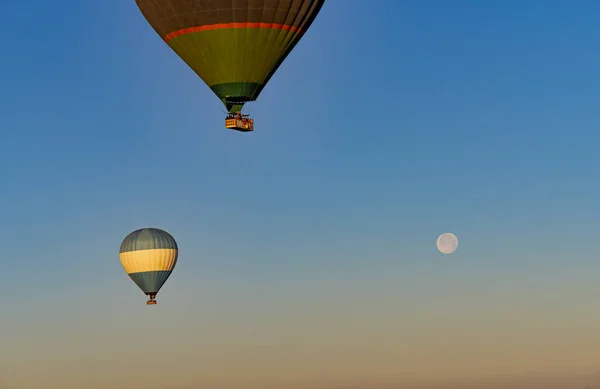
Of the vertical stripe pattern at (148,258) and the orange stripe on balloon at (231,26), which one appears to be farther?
the vertical stripe pattern at (148,258)

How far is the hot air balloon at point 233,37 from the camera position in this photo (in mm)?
75812

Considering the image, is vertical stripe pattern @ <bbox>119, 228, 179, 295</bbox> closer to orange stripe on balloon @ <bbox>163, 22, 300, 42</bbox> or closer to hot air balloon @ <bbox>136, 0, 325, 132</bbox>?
hot air balloon @ <bbox>136, 0, 325, 132</bbox>

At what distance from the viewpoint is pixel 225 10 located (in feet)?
248

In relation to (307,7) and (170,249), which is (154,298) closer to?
(170,249)

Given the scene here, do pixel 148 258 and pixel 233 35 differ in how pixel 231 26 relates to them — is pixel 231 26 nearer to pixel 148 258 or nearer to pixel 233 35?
pixel 233 35

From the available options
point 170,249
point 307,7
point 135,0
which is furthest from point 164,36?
point 170,249

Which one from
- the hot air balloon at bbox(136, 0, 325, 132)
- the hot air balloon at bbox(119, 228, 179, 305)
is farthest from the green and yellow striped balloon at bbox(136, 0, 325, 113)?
the hot air balloon at bbox(119, 228, 179, 305)

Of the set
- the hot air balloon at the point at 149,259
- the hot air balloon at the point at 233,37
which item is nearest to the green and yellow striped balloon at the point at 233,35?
the hot air balloon at the point at 233,37

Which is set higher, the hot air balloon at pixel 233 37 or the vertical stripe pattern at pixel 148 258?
the hot air balloon at pixel 233 37

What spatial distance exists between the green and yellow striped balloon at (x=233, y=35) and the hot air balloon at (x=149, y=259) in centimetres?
2408

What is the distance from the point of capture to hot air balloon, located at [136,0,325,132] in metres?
75.8

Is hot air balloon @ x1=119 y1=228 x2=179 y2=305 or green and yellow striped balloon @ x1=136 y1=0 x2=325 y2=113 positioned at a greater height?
green and yellow striped balloon @ x1=136 y1=0 x2=325 y2=113

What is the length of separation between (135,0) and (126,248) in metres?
26.5

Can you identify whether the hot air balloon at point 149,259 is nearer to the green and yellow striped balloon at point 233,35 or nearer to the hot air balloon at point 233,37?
the green and yellow striped balloon at point 233,35
